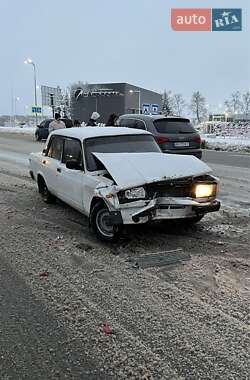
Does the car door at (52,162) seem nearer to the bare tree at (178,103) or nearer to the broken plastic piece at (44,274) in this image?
the broken plastic piece at (44,274)

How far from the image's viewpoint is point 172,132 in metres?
11.4

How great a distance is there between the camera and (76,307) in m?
3.82

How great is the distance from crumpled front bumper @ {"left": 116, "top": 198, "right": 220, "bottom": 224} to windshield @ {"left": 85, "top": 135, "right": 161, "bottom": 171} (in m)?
1.16

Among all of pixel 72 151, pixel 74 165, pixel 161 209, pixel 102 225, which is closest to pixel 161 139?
pixel 72 151

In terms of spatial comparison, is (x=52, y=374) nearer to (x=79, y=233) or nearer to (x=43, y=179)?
(x=79, y=233)

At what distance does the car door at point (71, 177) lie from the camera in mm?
6207

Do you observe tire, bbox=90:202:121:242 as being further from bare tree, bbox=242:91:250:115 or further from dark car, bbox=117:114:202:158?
bare tree, bbox=242:91:250:115

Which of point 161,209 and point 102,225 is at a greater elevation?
point 161,209

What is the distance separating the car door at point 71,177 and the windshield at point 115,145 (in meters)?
0.17

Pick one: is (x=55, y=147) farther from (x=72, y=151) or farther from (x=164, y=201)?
(x=164, y=201)

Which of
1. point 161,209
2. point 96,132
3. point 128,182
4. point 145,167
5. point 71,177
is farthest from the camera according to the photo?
point 96,132

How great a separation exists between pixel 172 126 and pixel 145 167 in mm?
6280

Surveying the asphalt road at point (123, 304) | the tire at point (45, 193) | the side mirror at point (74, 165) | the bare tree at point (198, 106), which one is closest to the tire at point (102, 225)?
the asphalt road at point (123, 304)

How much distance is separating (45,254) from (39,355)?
7.21ft
